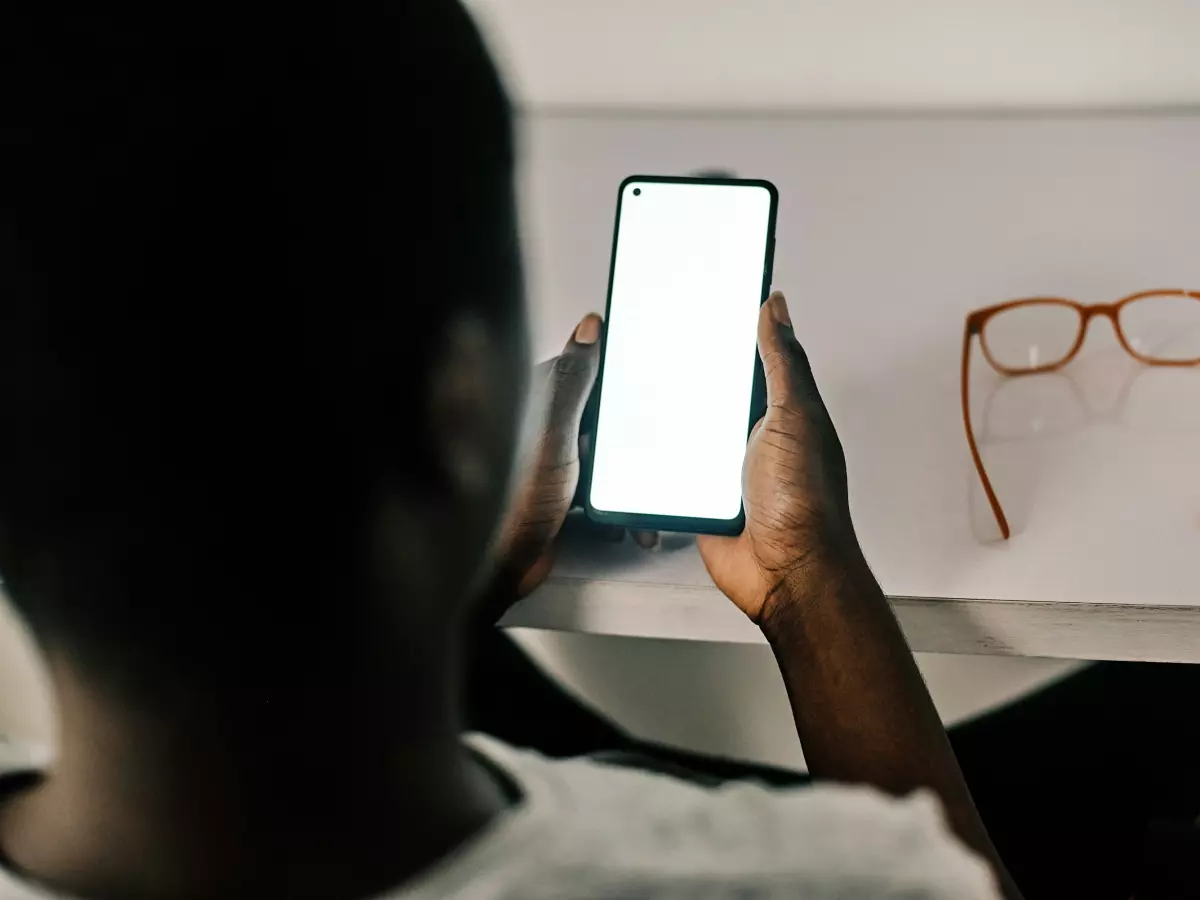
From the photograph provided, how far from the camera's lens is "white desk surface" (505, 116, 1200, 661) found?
30cm

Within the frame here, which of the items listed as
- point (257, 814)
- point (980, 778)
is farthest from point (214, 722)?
point (980, 778)

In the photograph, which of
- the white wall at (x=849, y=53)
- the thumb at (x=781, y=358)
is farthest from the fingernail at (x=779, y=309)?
the white wall at (x=849, y=53)

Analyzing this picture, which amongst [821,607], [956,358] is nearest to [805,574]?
[821,607]

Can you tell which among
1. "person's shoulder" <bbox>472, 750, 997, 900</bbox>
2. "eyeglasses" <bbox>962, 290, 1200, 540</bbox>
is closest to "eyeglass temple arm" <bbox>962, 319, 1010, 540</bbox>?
"eyeglasses" <bbox>962, 290, 1200, 540</bbox>

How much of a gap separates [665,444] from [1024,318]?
0.53 ft

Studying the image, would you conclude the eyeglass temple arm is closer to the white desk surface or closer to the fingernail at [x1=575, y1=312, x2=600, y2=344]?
the white desk surface

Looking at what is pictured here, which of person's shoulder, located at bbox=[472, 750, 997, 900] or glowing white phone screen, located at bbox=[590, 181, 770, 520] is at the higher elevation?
glowing white phone screen, located at bbox=[590, 181, 770, 520]

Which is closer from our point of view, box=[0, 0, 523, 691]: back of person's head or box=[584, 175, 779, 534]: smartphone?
box=[0, 0, 523, 691]: back of person's head

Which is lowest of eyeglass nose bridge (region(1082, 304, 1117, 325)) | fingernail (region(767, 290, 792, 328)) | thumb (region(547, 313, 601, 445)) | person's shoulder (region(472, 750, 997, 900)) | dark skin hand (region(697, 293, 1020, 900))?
person's shoulder (region(472, 750, 997, 900))

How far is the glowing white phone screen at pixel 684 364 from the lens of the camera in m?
0.32

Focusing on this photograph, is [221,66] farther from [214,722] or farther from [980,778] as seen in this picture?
[980,778]

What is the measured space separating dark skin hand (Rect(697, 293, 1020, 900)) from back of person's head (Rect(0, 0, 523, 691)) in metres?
0.14

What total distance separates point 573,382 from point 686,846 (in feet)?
0.56

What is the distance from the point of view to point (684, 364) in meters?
0.33
